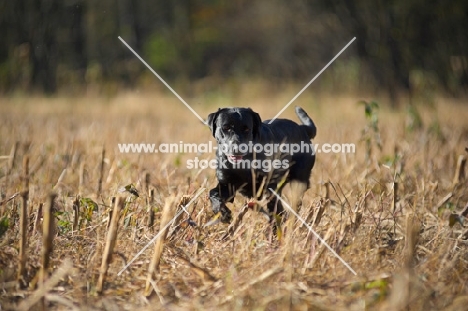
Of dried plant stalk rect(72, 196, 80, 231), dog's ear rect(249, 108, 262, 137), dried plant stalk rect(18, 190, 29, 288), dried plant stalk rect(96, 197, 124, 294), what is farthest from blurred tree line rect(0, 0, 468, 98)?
dried plant stalk rect(18, 190, 29, 288)

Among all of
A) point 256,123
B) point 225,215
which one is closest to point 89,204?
point 225,215

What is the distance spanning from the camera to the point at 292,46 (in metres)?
27.1

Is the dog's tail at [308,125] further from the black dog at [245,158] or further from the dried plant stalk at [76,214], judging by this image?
the dried plant stalk at [76,214]

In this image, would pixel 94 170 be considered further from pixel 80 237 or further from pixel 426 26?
pixel 426 26

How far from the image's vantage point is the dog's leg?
453 cm

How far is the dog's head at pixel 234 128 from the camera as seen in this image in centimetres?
461

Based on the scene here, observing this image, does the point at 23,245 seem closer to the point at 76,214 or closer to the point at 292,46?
the point at 76,214

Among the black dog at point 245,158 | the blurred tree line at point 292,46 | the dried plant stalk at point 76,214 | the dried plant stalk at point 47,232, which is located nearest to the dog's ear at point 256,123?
the black dog at point 245,158

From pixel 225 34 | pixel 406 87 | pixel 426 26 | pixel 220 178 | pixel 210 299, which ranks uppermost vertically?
pixel 225 34

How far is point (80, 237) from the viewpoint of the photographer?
420cm

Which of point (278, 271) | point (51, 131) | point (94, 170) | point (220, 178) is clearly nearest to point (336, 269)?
point (278, 271)

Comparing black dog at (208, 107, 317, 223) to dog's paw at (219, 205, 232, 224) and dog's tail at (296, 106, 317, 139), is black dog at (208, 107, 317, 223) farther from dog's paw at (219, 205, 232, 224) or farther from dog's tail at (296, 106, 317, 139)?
dog's tail at (296, 106, 317, 139)

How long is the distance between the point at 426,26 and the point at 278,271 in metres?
13.7

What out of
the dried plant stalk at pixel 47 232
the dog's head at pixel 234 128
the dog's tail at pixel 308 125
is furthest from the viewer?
the dog's tail at pixel 308 125
